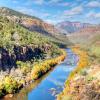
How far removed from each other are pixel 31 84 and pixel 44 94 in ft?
71.1

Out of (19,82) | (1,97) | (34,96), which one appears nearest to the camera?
(1,97)

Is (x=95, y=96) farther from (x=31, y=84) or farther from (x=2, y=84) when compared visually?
(x=31, y=84)

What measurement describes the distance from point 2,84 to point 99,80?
44702 mm

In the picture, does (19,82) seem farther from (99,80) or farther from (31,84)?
(99,80)

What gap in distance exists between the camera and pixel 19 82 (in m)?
173

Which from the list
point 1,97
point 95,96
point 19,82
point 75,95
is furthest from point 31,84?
point 95,96

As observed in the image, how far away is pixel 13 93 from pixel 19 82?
16.9 m

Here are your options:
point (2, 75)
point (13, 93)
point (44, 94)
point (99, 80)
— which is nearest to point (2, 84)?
point (13, 93)

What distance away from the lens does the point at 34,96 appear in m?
160

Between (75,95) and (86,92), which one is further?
(75,95)

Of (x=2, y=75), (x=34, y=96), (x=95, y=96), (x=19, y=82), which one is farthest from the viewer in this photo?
(x=2, y=75)

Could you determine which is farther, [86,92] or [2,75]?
[2,75]

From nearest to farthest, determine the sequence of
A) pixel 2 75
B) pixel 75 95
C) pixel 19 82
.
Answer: pixel 75 95 → pixel 19 82 → pixel 2 75

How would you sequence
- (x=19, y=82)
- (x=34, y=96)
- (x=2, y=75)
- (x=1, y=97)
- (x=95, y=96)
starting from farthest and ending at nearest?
(x=2, y=75)
(x=19, y=82)
(x=34, y=96)
(x=1, y=97)
(x=95, y=96)
